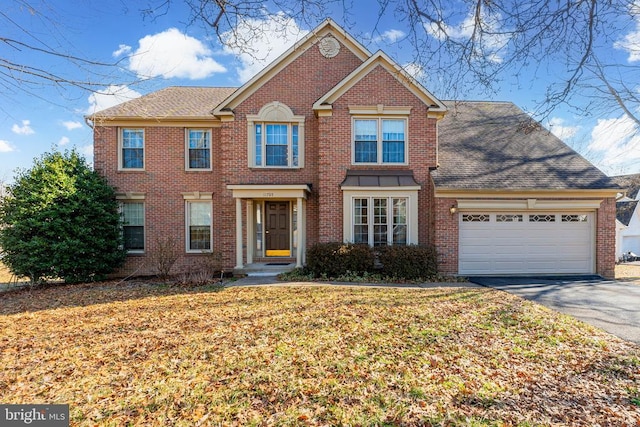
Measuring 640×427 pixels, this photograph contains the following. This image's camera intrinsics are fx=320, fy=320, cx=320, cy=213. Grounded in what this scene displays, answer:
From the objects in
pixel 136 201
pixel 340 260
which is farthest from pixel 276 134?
pixel 136 201

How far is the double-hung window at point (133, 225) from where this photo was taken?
12000 millimetres

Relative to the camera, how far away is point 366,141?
36.1 ft

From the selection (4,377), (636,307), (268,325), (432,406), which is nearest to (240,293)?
(268,325)

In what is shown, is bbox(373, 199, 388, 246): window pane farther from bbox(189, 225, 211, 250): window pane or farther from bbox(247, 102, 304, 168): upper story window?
bbox(189, 225, 211, 250): window pane

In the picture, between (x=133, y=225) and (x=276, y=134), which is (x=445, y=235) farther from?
(x=133, y=225)

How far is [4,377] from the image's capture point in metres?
3.81

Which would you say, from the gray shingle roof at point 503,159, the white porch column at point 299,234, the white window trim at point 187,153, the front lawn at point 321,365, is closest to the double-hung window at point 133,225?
the white window trim at point 187,153

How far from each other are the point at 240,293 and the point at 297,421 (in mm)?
5373

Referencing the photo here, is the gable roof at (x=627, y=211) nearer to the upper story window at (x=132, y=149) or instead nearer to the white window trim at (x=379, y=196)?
the white window trim at (x=379, y=196)

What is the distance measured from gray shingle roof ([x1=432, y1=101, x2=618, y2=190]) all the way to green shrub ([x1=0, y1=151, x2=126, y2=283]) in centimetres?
1135

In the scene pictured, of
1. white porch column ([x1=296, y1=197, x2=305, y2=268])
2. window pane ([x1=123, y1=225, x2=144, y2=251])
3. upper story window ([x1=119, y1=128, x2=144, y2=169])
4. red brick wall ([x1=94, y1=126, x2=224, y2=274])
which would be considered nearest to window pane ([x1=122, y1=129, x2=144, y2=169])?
upper story window ([x1=119, y1=128, x2=144, y2=169])

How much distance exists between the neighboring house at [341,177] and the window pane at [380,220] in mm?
48

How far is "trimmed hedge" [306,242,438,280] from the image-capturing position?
9.80 metres

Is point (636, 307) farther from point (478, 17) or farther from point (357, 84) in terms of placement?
point (357, 84)
